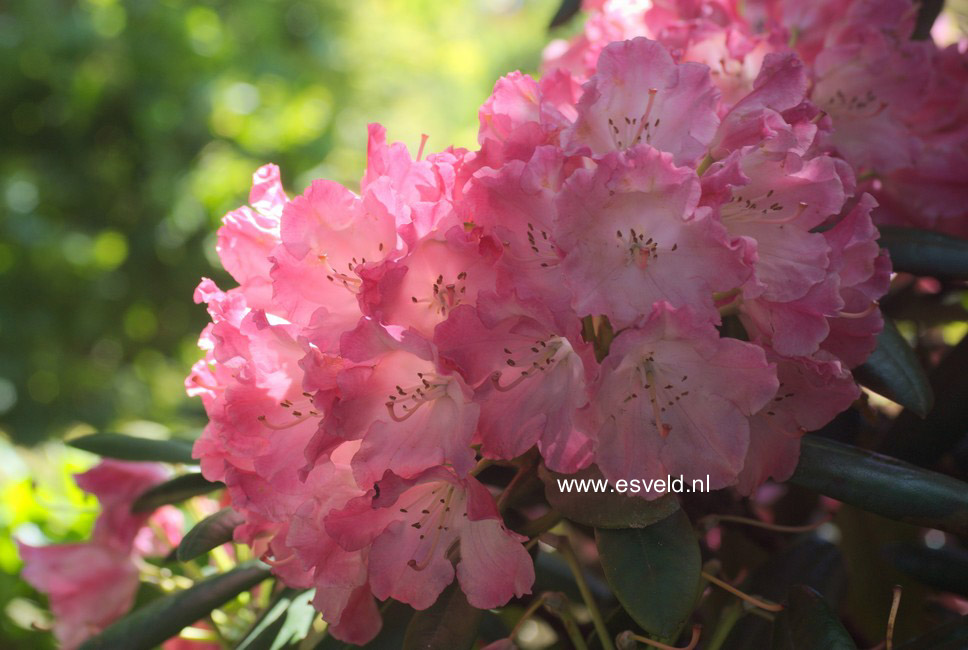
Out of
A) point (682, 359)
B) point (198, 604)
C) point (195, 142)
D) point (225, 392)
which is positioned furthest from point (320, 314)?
point (195, 142)

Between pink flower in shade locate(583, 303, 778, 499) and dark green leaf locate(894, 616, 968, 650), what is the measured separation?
0.62ft

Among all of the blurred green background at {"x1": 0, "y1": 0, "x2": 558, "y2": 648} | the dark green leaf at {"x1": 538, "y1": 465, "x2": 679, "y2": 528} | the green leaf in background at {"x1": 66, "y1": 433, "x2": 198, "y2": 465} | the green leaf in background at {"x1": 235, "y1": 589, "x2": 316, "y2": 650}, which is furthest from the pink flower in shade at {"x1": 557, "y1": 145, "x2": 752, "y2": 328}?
the blurred green background at {"x1": 0, "y1": 0, "x2": 558, "y2": 648}

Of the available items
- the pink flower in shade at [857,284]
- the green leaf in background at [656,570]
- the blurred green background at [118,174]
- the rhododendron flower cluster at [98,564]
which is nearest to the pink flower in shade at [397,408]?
the green leaf in background at [656,570]

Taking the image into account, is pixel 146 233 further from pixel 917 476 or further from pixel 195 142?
pixel 917 476

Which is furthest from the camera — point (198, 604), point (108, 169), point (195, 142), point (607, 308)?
point (108, 169)

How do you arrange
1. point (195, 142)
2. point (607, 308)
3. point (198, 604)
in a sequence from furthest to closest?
point (195, 142)
point (198, 604)
point (607, 308)

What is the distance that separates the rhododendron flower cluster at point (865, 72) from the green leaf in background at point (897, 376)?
0.51ft

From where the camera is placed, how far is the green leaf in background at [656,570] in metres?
0.48

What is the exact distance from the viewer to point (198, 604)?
0.67 metres

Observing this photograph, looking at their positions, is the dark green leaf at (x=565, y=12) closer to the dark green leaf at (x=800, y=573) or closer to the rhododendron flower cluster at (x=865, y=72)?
the rhododendron flower cluster at (x=865, y=72)

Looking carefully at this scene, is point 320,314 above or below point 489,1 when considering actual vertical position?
above

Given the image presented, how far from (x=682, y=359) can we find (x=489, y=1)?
218 inches

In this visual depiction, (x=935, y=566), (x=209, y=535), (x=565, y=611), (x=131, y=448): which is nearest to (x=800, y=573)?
(x=935, y=566)

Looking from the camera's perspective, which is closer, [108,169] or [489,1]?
[108,169]
